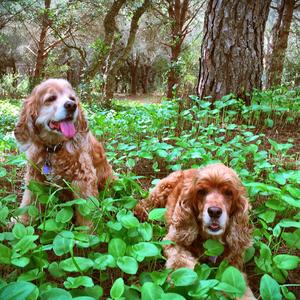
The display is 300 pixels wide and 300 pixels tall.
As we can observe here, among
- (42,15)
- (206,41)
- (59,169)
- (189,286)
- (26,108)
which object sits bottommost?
(189,286)

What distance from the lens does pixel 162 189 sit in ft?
11.4

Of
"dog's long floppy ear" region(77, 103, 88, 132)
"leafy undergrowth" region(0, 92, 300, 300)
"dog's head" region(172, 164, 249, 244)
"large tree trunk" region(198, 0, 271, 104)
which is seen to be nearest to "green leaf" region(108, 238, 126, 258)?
"leafy undergrowth" region(0, 92, 300, 300)

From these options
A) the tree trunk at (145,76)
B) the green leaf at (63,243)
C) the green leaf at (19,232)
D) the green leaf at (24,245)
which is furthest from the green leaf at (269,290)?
the tree trunk at (145,76)

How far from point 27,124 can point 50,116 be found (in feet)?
0.87

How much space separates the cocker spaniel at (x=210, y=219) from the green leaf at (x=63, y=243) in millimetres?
715

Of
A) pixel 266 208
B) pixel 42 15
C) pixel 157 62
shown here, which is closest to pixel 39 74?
pixel 42 15

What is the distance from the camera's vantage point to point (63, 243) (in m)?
2.23

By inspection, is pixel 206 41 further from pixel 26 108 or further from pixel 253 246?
pixel 253 246

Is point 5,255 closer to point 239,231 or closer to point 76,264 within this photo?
point 76,264

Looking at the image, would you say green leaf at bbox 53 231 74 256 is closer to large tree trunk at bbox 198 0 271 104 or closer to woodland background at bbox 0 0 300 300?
woodland background at bbox 0 0 300 300

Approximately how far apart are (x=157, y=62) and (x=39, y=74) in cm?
1215

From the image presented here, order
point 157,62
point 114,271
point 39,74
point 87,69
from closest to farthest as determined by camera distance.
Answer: point 114,271 → point 87,69 → point 39,74 → point 157,62

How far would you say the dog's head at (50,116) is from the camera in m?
3.26

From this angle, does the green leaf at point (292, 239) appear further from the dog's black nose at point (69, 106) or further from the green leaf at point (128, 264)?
the dog's black nose at point (69, 106)
